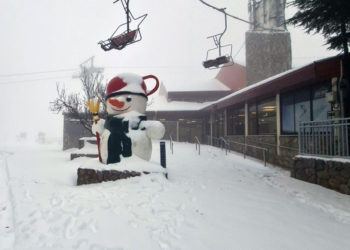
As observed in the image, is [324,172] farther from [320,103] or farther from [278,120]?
[278,120]

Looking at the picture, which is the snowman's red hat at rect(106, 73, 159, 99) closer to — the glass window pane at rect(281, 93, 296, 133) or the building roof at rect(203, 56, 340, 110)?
the building roof at rect(203, 56, 340, 110)

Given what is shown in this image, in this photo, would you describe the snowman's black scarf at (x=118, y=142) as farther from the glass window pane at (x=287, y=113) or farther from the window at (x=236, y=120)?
the window at (x=236, y=120)

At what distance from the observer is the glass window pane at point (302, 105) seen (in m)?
9.83

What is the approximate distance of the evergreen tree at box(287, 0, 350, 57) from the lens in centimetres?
631

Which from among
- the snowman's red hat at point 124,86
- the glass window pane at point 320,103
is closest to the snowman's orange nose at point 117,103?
the snowman's red hat at point 124,86

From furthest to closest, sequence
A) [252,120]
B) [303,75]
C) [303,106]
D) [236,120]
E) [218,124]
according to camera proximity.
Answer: [218,124], [236,120], [252,120], [303,106], [303,75]

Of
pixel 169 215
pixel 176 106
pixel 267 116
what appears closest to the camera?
pixel 169 215

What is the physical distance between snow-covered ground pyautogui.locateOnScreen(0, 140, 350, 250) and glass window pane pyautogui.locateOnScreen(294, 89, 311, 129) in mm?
3927

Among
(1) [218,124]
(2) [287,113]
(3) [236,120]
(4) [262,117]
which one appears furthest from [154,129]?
(1) [218,124]

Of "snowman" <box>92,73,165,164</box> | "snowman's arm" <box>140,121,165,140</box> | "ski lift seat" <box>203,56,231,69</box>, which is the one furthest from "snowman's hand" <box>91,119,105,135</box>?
"ski lift seat" <box>203,56,231,69</box>

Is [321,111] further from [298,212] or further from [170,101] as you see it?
[170,101]

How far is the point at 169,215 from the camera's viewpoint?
4.15 meters

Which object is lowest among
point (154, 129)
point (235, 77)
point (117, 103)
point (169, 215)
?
point (169, 215)

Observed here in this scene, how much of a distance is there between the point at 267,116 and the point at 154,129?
7.88 m
